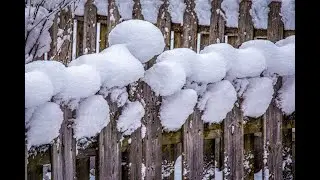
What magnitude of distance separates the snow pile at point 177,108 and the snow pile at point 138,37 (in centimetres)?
25

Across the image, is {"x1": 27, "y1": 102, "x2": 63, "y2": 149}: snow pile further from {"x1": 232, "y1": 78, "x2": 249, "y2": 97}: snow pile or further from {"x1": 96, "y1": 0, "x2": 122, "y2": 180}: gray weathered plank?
{"x1": 232, "y1": 78, "x2": 249, "y2": 97}: snow pile

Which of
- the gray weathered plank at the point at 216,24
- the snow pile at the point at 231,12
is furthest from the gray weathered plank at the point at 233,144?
the snow pile at the point at 231,12

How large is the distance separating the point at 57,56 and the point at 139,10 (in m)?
0.83

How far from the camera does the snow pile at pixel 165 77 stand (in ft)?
5.64

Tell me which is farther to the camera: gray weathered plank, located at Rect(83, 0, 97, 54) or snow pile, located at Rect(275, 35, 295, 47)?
snow pile, located at Rect(275, 35, 295, 47)

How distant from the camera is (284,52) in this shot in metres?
2.31

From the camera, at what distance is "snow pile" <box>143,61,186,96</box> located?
172 centimetres

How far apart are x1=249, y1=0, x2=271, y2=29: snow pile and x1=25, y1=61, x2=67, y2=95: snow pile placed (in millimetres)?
1241

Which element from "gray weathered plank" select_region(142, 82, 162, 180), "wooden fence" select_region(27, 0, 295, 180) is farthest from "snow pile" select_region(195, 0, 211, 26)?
"gray weathered plank" select_region(142, 82, 162, 180)

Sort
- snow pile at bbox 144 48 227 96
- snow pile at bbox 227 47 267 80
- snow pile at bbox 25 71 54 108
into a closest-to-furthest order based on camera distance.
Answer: snow pile at bbox 25 71 54 108 → snow pile at bbox 144 48 227 96 → snow pile at bbox 227 47 267 80

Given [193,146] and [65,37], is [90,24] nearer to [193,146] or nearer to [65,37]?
[65,37]

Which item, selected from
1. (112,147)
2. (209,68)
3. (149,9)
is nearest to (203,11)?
(149,9)

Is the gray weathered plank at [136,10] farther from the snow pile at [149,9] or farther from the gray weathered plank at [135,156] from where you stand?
the gray weathered plank at [135,156]
